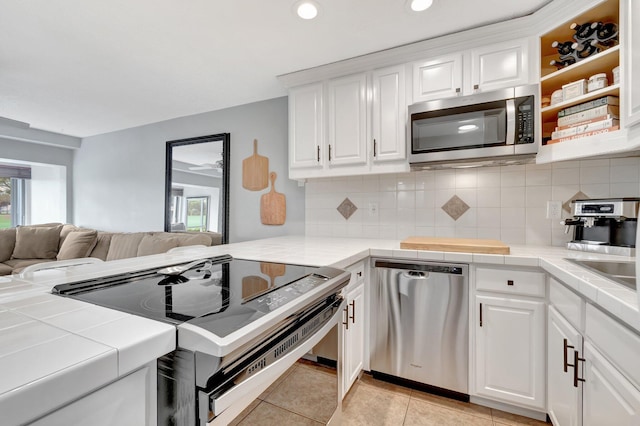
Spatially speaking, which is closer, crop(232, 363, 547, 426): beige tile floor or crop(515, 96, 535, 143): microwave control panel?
crop(232, 363, 547, 426): beige tile floor

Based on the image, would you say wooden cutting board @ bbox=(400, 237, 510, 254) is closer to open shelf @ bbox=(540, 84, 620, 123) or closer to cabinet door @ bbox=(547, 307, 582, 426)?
cabinet door @ bbox=(547, 307, 582, 426)

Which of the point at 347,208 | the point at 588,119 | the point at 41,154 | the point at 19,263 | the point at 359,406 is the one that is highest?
the point at 41,154

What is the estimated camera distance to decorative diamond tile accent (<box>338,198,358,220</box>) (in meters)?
2.56

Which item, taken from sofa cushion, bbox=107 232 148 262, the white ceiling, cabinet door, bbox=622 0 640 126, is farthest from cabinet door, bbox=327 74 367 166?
sofa cushion, bbox=107 232 148 262

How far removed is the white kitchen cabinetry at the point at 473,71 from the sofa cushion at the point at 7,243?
498 cm

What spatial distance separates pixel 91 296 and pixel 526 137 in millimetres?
2199

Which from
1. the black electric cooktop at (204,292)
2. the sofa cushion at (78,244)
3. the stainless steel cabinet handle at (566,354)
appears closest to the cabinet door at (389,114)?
the black electric cooktop at (204,292)

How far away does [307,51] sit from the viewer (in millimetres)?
2062

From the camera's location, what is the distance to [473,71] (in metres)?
1.87

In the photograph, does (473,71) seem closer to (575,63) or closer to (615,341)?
(575,63)

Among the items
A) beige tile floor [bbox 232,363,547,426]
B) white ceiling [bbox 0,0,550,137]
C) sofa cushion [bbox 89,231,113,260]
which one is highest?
white ceiling [bbox 0,0,550,137]

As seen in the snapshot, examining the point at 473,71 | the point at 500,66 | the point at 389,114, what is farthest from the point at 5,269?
the point at 500,66

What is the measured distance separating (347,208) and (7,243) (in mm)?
4302

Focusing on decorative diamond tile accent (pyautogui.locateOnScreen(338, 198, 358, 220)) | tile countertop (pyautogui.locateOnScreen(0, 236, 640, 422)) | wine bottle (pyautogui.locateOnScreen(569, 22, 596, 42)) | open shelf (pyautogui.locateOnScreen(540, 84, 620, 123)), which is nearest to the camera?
tile countertop (pyautogui.locateOnScreen(0, 236, 640, 422))
